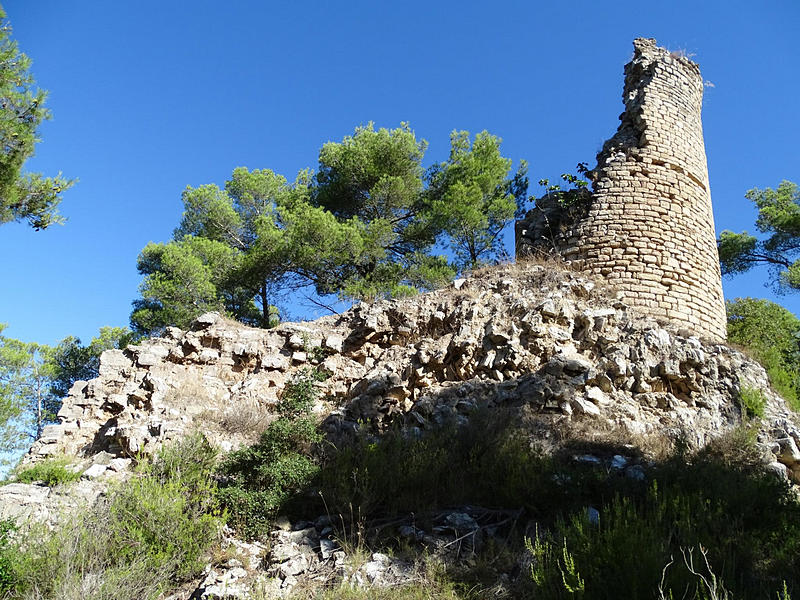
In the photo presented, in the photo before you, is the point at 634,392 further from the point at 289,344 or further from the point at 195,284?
the point at 195,284

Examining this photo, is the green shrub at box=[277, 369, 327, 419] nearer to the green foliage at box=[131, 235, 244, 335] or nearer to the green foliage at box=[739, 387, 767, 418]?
the green foliage at box=[131, 235, 244, 335]

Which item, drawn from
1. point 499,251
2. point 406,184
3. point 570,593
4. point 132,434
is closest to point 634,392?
point 570,593

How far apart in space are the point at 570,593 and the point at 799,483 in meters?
3.78

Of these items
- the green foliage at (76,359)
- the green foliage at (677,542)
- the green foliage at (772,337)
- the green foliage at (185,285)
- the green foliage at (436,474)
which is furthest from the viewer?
the green foliage at (76,359)

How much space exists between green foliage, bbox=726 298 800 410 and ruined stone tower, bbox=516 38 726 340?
88cm

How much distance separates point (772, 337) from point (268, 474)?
31.5ft

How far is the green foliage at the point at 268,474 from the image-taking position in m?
4.91

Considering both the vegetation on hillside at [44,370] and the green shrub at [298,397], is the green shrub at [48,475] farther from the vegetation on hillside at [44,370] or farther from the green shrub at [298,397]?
the vegetation on hillside at [44,370]

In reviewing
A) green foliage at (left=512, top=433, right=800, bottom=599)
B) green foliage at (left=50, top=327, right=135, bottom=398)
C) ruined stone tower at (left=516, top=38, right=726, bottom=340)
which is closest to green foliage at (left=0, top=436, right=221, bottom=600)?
green foliage at (left=512, top=433, right=800, bottom=599)

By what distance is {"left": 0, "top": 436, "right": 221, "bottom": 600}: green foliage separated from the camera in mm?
3912

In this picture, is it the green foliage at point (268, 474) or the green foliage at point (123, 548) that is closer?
the green foliage at point (123, 548)

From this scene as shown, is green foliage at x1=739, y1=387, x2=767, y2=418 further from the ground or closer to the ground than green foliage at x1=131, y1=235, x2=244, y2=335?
closer to the ground

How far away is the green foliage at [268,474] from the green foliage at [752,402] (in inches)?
186

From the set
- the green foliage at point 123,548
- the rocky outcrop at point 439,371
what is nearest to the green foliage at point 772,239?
the rocky outcrop at point 439,371
